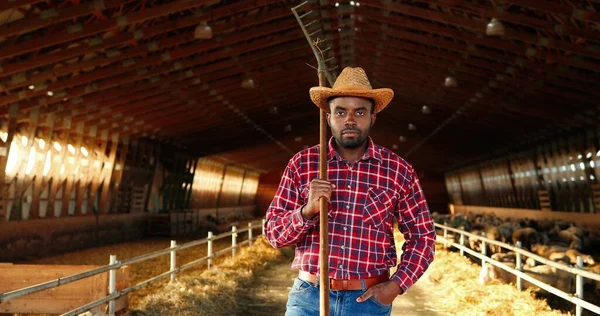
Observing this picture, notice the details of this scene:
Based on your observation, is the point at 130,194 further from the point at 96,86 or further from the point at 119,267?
the point at 119,267

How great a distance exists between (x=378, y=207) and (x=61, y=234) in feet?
54.1

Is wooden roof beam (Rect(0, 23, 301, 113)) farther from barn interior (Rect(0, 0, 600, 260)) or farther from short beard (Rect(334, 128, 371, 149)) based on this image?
short beard (Rect(334, 128, 371, 149))

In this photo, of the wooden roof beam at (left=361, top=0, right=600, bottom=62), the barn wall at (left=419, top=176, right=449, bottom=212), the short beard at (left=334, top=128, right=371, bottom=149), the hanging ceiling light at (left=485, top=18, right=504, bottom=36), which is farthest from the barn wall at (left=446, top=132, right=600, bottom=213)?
the short beard at (left=334, top=128, right=371, bottom=149)

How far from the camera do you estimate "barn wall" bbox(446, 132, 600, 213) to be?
2002 centimetres

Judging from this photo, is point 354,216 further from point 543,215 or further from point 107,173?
point 543,215

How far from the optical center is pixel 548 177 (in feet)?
80.1

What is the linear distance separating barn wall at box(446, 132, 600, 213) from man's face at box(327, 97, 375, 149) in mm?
18109

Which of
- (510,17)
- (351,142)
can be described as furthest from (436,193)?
(351,142)

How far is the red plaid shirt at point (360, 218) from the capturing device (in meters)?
2.88

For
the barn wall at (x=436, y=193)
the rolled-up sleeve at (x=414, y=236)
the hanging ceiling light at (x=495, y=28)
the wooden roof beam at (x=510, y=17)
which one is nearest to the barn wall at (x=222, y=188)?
the barn wall at (x=436, y=193)

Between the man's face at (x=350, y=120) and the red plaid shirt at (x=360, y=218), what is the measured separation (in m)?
0.14

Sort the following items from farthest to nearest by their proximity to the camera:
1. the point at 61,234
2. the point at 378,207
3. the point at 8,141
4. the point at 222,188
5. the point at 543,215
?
the point at 222,188 → the point at 543,215 → the point at 61,234 → the point at 8,141 → the point at 378,207

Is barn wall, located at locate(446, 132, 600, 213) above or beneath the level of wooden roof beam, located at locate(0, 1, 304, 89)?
beneath

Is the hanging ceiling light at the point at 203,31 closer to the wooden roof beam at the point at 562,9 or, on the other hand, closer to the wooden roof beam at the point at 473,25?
the wooden roof beam at the point at 473,25
